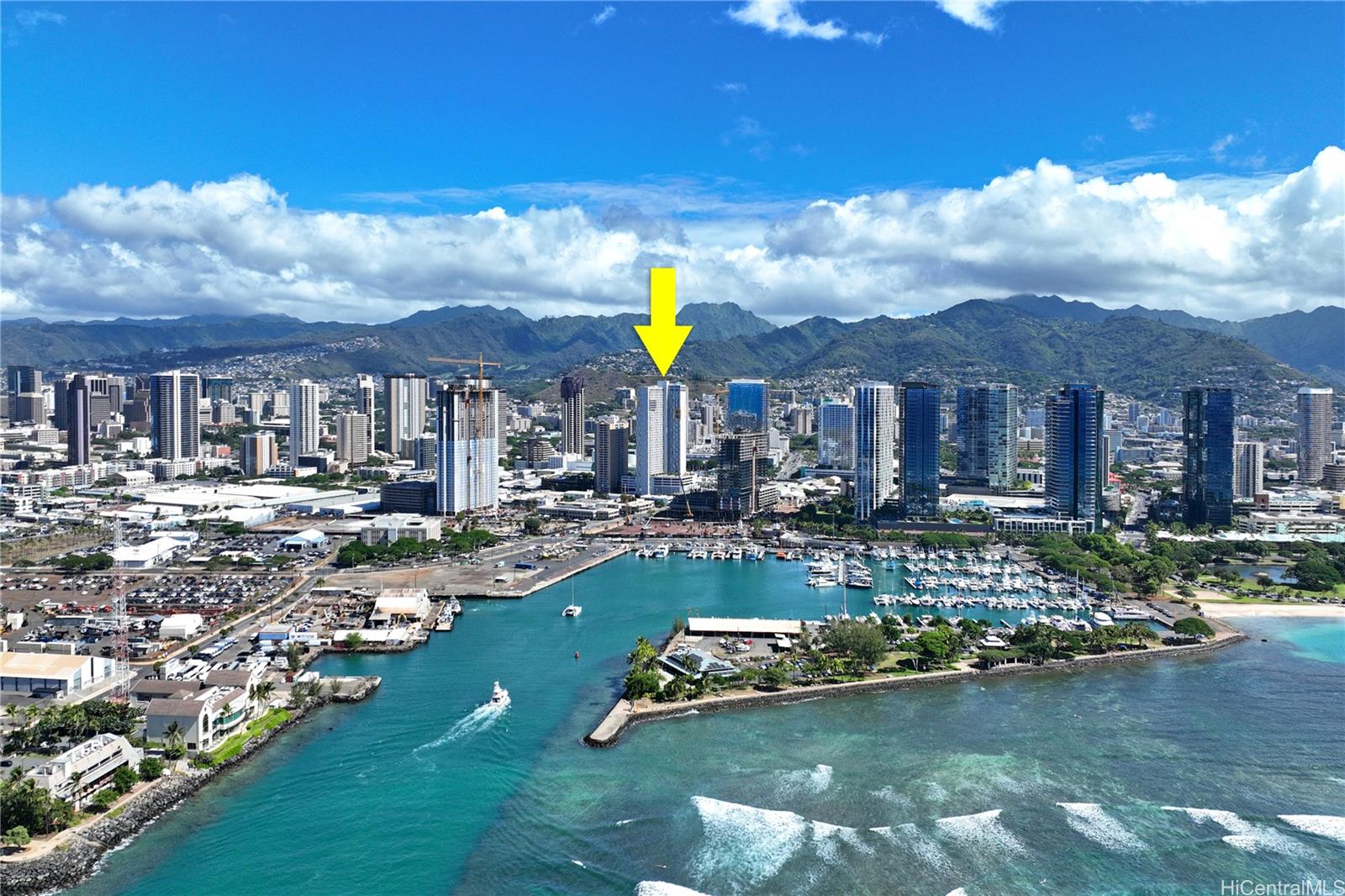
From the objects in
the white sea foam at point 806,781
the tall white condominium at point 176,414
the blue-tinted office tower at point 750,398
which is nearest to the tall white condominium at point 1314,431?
the blue-tinted office tower at point 750,398

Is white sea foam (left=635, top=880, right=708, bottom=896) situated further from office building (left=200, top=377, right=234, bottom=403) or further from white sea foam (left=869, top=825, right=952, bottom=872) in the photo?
office building (left=200, top=377, right=234, bottom=403)

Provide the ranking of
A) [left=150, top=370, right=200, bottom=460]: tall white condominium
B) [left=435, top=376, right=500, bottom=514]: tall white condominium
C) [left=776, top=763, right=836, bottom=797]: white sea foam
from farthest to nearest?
[left=150, top=370, right=200, bottom=460]: tall white condominium, [left=435, top=376, right=500, bottom=514]: tall white condominium, [left=776, top=763, right=836, bottom=797]: white sea foam

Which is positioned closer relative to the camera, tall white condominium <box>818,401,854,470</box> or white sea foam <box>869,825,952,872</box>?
white sea foam <box>869,825,952,872</box>

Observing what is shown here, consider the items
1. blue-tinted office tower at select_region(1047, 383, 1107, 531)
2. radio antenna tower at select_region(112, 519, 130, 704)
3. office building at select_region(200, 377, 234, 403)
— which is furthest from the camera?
office building at select_region(200, 377, 234, 403)

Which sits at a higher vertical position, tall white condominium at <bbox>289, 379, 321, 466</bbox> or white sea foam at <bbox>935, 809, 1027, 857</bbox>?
tall white condominium at <bbox>289, 379, 321, 466</bbox>

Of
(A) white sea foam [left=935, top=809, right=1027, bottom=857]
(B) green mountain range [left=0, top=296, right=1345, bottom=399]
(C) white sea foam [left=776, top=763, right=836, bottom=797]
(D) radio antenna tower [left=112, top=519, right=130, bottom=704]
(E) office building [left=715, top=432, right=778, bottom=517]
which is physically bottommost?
(A) white sea foam [left=935, top=809, right=1027, bottom=857]

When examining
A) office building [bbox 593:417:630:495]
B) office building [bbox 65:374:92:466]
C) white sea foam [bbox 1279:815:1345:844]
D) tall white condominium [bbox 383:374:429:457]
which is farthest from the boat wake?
tall white condominium [bbox 383:374:429:457]
